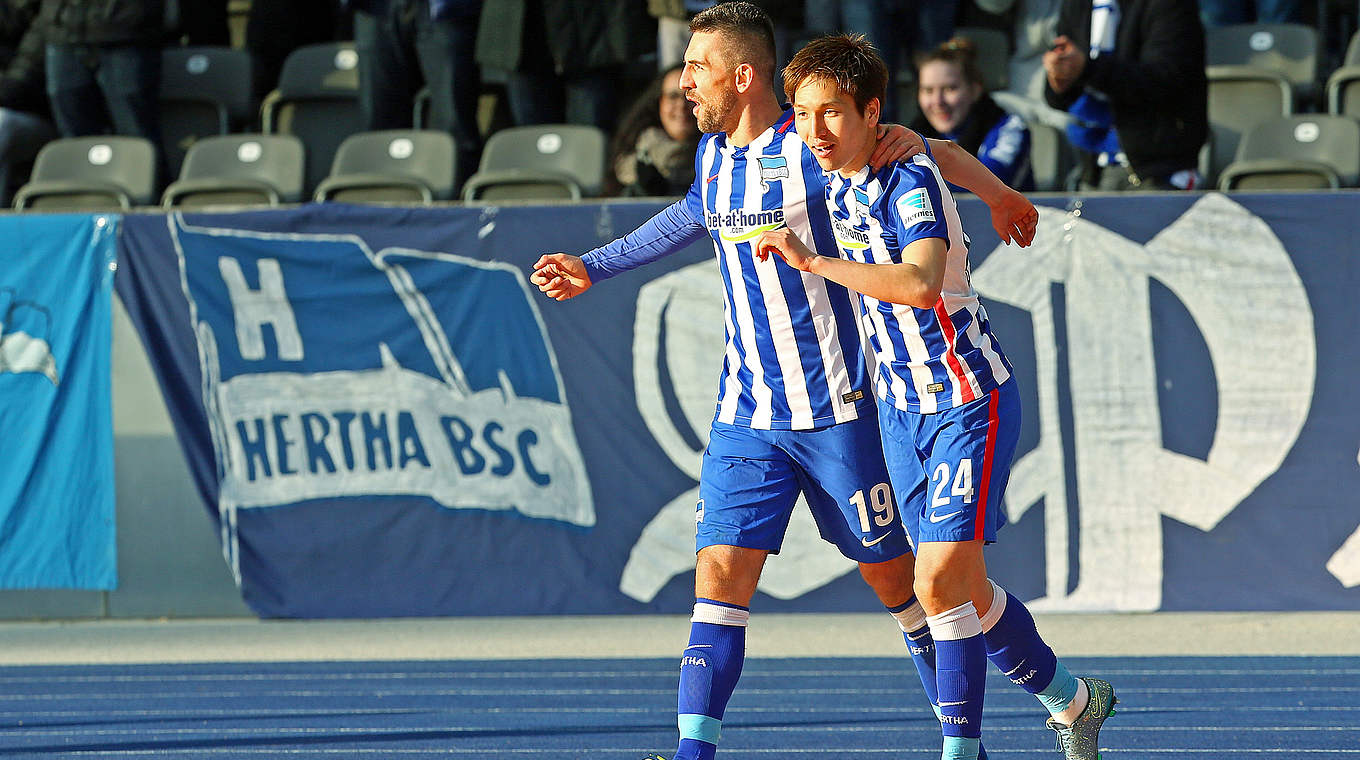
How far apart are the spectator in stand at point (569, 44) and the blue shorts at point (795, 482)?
5356mm

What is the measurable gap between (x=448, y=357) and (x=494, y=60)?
2616 mm

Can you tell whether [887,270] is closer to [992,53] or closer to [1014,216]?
[1014,216]

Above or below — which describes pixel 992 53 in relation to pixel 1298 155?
above

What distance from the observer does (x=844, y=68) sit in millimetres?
3865

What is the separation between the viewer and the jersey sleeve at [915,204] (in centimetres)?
383

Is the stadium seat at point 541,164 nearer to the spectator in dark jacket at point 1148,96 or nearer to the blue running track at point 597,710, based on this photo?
the spectator in dark jacket at point 1148,96

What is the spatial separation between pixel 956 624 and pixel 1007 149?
401 centimetres

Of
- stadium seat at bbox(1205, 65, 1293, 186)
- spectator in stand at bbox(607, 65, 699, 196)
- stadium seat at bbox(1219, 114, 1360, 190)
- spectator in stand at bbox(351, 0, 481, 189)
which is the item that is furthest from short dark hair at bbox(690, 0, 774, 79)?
stadium seat at bbox(1205, 65, 1293, 186)

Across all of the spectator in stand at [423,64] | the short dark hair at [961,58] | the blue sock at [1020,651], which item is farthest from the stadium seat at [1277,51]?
the blue sock at [1020,651]

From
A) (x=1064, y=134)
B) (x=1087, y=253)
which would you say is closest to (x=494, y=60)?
(x=1064, y=134)

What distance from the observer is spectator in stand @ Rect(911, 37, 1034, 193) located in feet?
24.9

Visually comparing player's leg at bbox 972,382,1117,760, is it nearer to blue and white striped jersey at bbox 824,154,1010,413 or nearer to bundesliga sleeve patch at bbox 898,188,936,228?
blue and white striped jersey at bbox 824,154,1010,413

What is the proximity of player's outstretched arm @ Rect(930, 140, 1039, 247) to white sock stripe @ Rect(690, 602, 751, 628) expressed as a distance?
121cm

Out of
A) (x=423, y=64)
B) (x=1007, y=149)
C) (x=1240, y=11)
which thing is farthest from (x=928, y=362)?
(x=1240, y=11)
